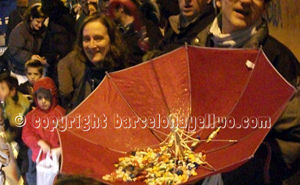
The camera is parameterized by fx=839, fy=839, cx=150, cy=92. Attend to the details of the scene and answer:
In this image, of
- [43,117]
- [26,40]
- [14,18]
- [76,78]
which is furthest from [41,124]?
[14,18]

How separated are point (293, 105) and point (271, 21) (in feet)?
2.34

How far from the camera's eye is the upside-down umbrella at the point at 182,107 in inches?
98.9

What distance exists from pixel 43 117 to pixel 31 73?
0.42 metres

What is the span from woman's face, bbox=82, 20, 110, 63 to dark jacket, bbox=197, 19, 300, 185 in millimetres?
712

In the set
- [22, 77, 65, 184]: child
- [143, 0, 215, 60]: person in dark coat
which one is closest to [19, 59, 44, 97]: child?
[22, 77, 65, 184]: child

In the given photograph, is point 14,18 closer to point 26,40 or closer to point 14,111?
point 26,40

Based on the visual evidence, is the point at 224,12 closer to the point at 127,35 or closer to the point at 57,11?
the point at 127,35

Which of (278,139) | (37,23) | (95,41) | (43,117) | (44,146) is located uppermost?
(95,41)

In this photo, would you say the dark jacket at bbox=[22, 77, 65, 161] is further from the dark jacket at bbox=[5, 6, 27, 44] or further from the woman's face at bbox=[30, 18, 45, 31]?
the dark jacket at bbox=[5, 6, 27, 44]

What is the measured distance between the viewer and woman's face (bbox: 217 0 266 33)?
2746mm

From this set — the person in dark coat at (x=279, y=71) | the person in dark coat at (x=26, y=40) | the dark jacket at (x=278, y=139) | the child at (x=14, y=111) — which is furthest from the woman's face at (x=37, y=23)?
the dark jacket at (x=278, y=139)

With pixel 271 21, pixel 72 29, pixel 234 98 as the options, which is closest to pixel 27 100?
pixel 72 29

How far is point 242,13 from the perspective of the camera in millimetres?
2758

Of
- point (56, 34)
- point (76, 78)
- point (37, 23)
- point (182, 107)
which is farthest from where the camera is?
point (37, 23)
